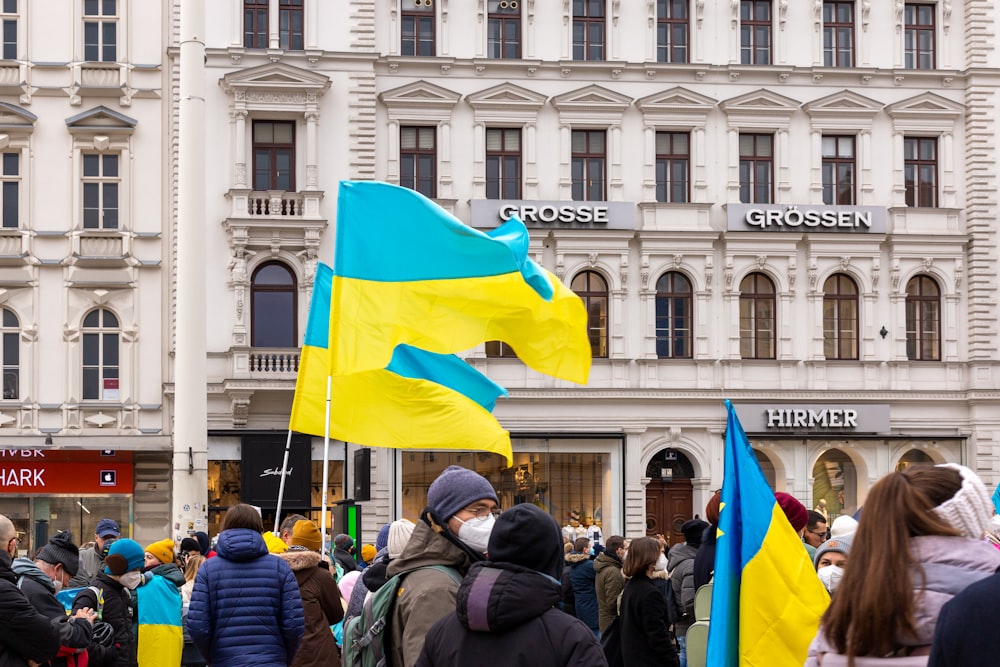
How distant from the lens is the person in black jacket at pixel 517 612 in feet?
16.6

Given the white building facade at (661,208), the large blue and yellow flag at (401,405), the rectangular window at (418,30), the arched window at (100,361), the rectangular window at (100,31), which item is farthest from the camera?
the rectangular window at (418,30)

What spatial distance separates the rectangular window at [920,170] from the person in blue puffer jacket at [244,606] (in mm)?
28178

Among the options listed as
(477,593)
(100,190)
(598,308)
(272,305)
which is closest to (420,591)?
(477,593)

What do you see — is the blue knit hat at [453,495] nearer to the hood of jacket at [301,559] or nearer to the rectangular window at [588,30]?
the hood of jacket at [301,559]

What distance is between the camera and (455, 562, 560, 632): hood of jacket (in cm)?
508

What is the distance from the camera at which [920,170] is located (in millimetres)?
34844

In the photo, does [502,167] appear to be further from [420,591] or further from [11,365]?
[420,591]

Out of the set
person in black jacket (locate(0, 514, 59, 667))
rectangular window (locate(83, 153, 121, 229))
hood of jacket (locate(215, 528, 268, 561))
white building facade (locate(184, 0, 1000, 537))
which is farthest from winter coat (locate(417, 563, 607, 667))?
rectangular window (locate(83, 153, 121, 229))

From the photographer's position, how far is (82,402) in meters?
31.7

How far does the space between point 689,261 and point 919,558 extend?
2994 cm

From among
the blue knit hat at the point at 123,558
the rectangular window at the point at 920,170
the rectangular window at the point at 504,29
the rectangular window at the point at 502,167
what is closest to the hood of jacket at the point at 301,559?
the blue knit hat at the point at 123,558

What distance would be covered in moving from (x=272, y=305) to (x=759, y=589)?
27006 mm

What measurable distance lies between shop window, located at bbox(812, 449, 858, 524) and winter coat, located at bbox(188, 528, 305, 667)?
87.4 ft

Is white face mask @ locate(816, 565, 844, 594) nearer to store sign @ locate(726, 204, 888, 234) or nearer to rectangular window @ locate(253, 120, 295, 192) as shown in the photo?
rectangular window @ locate(253, 120, 295, 192)
